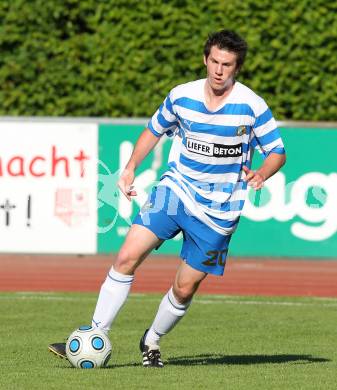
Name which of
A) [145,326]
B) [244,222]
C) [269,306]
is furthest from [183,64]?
[145,326]

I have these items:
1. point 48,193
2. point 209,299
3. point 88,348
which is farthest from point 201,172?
point 48,193

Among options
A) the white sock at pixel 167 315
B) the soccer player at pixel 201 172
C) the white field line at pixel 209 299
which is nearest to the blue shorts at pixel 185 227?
the soccer player at pixel 201 172

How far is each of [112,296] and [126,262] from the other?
235 millimetres

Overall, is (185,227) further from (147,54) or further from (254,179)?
(147,54)

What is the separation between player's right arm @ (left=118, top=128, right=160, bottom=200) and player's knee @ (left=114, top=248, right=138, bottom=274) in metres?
0.35

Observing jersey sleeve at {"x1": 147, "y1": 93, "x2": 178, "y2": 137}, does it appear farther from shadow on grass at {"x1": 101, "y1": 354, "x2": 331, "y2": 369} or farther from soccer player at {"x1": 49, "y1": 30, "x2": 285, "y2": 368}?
shadow on grass at {"x1": 101, "y1": 354, "x2": 331, "y2": 369}

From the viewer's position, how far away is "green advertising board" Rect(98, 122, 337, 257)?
16.8 m

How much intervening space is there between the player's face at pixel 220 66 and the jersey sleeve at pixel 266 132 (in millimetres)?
326

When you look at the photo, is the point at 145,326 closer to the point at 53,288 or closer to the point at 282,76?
the point at 53,288

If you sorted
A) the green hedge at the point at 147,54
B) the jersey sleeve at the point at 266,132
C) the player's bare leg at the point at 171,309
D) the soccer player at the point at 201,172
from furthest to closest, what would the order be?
1. the green hedge at the point at 147,54
2. the player's bare leg at the point at 171,309
3. the jersey sleeve at the point at 266,132
4. the soccer player at the point at 201,172

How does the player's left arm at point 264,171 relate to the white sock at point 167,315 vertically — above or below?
above

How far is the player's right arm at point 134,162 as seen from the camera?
8398 mm

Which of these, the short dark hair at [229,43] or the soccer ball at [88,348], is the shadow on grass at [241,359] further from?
the short dark hair at [229,43]

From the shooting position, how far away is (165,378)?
802cm
